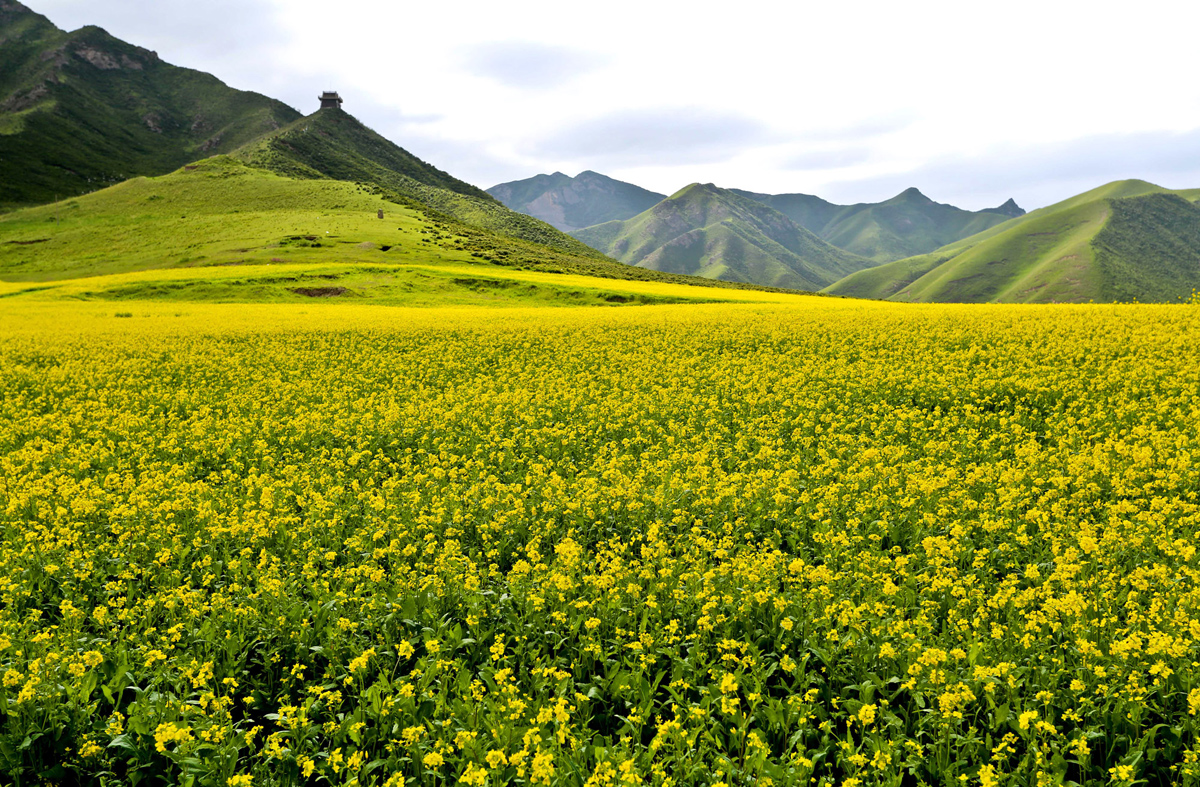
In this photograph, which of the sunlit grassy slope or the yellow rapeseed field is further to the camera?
the sunlit grassy slope

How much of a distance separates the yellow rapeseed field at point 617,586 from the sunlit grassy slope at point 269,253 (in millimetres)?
45597

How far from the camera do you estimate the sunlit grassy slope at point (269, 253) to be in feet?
199

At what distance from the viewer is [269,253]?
3250 inches

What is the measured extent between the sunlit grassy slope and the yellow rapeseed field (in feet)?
150

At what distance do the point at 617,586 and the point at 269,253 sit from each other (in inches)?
3596

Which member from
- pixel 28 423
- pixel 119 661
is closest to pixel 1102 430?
pixel 119 661

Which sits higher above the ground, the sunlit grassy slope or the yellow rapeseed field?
the sunlit grassy slope

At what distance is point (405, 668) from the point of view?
6.45m

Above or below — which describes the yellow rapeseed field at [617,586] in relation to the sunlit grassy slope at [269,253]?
below

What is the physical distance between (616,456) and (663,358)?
1077 centimetres

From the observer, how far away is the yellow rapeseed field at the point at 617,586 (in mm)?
5082

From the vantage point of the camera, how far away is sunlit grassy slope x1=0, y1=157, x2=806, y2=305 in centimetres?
6056

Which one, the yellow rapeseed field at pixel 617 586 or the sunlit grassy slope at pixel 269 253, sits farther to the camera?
the sunlit grassy slope at pixel 269 253

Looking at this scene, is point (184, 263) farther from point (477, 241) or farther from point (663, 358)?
point (663, 358)
